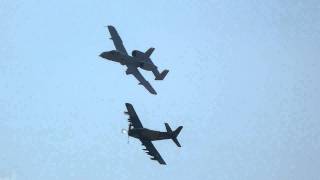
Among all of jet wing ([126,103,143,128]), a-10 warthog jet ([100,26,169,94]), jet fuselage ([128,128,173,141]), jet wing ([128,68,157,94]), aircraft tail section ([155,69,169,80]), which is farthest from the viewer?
aircraft tail section ([155,69,169,80])

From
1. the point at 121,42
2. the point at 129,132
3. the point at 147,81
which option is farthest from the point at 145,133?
the point at 121,42

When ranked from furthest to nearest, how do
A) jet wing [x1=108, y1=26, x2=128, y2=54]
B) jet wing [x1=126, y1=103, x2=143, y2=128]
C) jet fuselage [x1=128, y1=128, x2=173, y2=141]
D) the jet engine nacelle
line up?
jet wing [x1=108, y1=26, x2=128, y2=54] < the jet engine nacelle < jet wing [x1=126, y1=103, x2=143, y2=128] < jet fuselage [x1=128, y1=128, x2=173, y2=141]

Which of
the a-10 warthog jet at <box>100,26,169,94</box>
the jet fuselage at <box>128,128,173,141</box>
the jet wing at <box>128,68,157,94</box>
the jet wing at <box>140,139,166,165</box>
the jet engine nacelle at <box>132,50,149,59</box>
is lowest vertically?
A: the jet wing at <box>140,139,166,165</box>

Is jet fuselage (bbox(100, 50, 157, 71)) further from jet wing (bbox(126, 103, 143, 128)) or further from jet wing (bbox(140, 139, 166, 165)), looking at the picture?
jet wing (bbox(140, 139, 166, 165))

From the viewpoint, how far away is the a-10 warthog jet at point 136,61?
70863mm

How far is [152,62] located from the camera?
7531 centimetres

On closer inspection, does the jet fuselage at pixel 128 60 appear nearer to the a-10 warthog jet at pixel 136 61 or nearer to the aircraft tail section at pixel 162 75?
the a-10 warthog jet at pixel 136 61

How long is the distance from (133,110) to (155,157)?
24.0 feet

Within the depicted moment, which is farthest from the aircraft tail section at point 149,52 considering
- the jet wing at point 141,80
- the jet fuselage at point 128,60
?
the jet wing at point 141,80

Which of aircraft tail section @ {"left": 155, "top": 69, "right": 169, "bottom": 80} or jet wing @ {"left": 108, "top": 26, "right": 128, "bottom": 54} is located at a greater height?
jet wing @ {"left": 108, "top": 26, "right": 128, "bottom": 54}

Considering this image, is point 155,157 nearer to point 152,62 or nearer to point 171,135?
point 171,135

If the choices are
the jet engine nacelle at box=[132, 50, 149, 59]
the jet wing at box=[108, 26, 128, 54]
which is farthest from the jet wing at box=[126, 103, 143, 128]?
the jet wing at box=[108, 26, 128, 54]

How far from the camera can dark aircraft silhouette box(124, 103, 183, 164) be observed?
6988cm

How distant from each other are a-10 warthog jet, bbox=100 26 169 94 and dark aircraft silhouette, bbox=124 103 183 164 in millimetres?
4529
